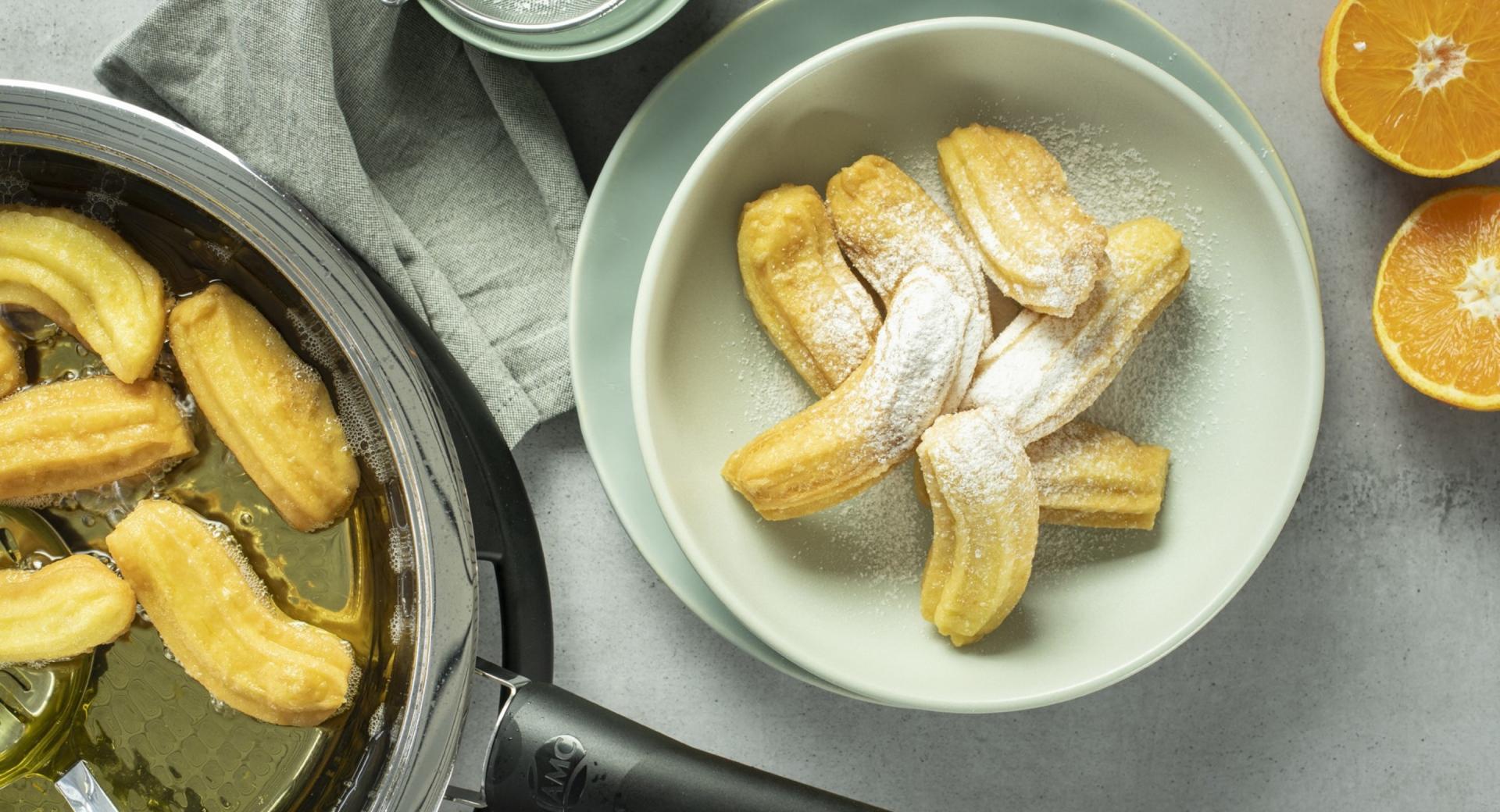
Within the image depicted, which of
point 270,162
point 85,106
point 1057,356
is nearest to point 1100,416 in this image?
point 1057,356

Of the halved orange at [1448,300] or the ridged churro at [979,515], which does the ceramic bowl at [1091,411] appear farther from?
the halved orange at [1448,300]

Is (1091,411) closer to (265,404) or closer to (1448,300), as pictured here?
(1448,300)

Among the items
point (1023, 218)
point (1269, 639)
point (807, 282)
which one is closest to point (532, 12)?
point (807, 282)

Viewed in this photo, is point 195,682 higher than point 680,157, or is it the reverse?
point 680,157

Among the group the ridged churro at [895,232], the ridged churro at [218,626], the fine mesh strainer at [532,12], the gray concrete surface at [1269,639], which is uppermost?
the fine mesh strainer at [532,12]

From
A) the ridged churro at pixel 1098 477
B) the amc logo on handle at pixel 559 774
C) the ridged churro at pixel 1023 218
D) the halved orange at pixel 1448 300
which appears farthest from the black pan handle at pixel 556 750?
the halved orange at pixel 1448 300

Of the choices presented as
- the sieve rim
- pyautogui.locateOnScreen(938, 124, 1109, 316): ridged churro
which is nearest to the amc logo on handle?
pyautogui.locateOnScreen(938, 124, 1109, 316): ridged churro

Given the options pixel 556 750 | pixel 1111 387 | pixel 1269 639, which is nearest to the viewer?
pixel 556 750
